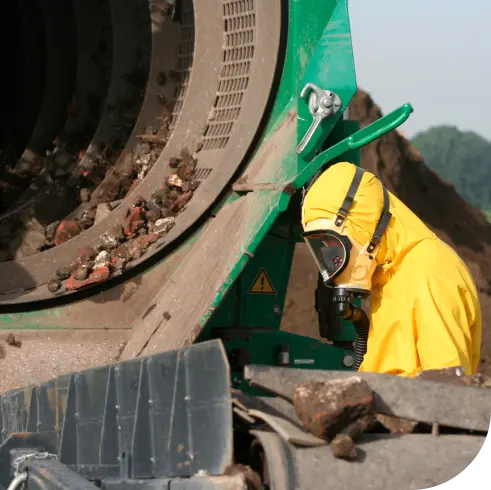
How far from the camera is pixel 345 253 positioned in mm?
3305

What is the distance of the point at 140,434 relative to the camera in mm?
2764

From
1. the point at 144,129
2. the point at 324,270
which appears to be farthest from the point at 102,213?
the point at 324,270

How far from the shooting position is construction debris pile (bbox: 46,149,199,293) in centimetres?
445

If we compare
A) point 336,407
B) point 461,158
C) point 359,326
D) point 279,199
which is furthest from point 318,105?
point 461,158

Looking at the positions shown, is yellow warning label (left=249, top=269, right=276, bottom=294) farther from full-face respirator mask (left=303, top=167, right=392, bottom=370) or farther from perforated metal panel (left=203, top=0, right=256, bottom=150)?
full-face respirator mask (left=303, top=167, right=392, bottom=370)

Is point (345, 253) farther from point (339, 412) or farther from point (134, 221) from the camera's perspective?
point (134, 221)

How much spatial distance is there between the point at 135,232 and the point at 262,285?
2.08 ft

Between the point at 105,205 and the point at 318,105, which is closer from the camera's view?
the point at 318,105

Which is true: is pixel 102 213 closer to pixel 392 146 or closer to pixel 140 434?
pixel 140 434

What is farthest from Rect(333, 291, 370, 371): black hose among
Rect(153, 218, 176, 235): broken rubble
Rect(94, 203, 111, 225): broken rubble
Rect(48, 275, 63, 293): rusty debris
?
Rect(94, 203, 111, 225): broken rubble

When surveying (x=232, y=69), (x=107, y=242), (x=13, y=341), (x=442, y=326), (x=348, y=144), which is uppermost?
(x=232, y=69)

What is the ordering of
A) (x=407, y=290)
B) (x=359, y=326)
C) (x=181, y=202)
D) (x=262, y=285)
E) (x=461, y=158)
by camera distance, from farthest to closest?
(x=461, y=158) < (x=181, y=202) < (x=262, y=285) < (x=359, y=326) < (x=407, y=290)

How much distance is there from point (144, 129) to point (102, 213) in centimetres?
46

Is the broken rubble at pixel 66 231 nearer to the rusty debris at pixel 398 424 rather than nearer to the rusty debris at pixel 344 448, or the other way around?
the rusty debris at pixel 398 424
